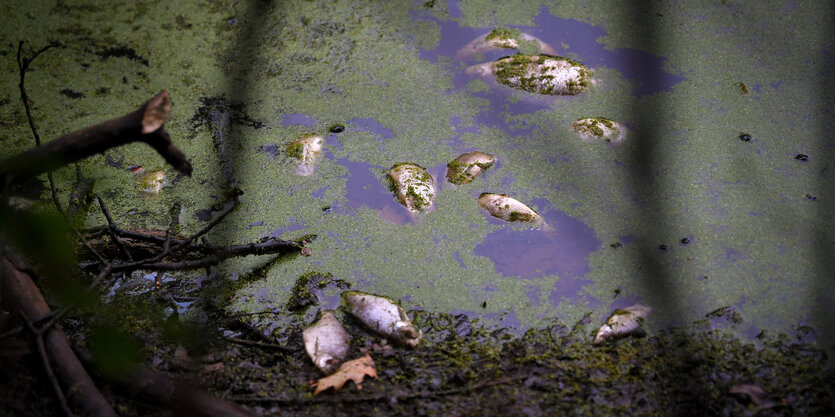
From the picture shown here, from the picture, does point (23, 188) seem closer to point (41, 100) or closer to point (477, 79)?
point (41, 100)

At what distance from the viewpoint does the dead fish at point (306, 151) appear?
157 centimetres

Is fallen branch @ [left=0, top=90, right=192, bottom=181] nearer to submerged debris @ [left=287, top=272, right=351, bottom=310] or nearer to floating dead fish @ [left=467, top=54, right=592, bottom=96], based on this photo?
submerged debris @ [left=287, top=272, right=351, bottom=310]

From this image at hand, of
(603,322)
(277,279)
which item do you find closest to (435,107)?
(277,279)

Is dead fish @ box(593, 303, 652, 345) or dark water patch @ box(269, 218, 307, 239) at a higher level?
dark water patch @ box(269, 218, 307, 239)

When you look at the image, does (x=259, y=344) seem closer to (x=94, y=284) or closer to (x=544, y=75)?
(x=94, y=284)

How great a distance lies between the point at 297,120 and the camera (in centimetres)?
170

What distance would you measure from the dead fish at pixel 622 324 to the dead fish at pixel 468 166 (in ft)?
1.57

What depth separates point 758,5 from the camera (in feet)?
6.21

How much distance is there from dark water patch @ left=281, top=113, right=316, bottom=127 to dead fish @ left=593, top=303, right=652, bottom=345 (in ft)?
3.05

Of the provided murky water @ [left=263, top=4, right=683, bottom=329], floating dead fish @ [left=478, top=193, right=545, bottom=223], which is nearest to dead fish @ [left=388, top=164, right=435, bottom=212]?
murky water @ [left=263, top=4, right=683, bottom=329]

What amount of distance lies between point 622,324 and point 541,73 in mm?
801

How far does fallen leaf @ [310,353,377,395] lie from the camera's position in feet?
3.61

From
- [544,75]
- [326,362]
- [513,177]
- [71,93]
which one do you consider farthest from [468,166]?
[71,93]

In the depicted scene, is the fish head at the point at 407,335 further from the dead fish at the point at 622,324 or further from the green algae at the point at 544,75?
the green algae at the point at 544,75
